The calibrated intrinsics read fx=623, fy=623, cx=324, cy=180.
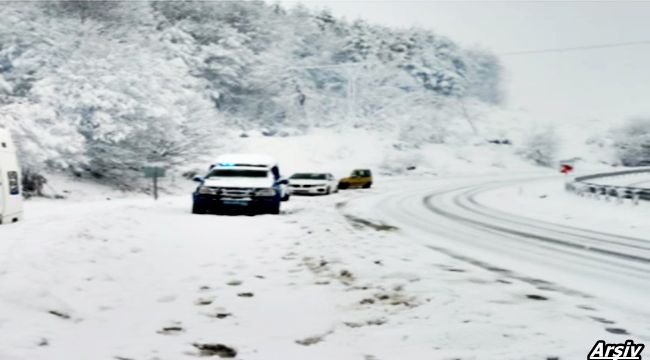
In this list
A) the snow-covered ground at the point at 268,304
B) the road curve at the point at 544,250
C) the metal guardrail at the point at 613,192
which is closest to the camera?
the snow-covered ground at the point at 268,304

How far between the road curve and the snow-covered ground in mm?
483

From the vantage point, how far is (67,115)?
32062 mm

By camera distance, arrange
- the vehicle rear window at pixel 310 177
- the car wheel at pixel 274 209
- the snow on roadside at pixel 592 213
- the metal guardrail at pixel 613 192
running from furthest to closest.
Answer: the vehicle rear window at pixel 310 177 < the metal guardrail at pixel 613 192 < the car wheel at pixel 274 209 < the snow on roadside at pixel 592 213

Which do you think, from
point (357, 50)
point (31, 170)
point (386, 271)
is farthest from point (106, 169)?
point (357, 50)

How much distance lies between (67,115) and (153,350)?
97.9 ft

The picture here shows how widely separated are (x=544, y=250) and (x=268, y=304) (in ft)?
23.1

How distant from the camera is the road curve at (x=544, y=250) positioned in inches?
326

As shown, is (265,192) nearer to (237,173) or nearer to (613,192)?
(237,173)

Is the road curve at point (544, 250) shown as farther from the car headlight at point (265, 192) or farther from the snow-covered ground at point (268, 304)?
the car headlight at point (265, 192)

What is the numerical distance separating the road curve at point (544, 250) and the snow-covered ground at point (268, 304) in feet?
1.58

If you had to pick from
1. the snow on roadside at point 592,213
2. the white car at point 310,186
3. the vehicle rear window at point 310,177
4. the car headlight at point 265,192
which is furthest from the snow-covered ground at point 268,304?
the vehicle rear window at point 310,177

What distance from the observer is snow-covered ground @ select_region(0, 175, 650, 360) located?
17.0 ft

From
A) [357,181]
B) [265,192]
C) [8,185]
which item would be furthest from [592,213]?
[357,181]

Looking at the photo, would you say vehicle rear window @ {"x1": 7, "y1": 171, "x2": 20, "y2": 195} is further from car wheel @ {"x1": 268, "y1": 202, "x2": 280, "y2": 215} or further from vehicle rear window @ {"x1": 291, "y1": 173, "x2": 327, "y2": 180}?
vehicle rear window @ {"x1": 291, "y1": 173, "x2": 327, "y2": 180}
